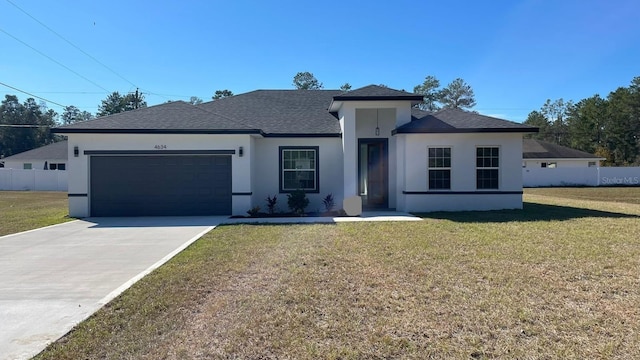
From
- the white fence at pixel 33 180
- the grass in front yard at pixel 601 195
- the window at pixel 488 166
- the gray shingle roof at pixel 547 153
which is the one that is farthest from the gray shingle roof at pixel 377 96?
the white fence at pixel 33 180

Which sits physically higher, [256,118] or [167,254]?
[256,118]

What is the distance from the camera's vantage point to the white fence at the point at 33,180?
3412 centimetres

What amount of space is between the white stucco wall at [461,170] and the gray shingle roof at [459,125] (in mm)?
256


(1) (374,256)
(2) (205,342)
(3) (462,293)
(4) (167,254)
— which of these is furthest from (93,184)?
(3) (462,293)

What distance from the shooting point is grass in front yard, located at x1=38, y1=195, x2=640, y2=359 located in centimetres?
384

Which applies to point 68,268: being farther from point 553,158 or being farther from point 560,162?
point 560,162

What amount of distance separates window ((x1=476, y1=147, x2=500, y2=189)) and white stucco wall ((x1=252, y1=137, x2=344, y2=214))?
504 centimetres

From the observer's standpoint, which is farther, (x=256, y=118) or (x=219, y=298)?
(x=256, y=118)

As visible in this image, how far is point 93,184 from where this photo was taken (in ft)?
46.5

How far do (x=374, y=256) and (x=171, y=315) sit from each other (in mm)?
3930

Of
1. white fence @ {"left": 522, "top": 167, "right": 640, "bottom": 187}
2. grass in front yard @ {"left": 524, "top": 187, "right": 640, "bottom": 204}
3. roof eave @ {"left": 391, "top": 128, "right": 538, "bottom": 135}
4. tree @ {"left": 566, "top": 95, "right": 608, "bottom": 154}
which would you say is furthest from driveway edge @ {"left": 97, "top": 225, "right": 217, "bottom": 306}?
tree @ {"left": 566, "top": 95, "right": 608, "bottom": 154}

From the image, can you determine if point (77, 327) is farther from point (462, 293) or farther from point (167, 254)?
point (462, 293)

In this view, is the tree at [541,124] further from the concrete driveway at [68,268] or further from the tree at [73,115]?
the tree at [73,115]

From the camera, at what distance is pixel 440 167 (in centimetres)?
1479
